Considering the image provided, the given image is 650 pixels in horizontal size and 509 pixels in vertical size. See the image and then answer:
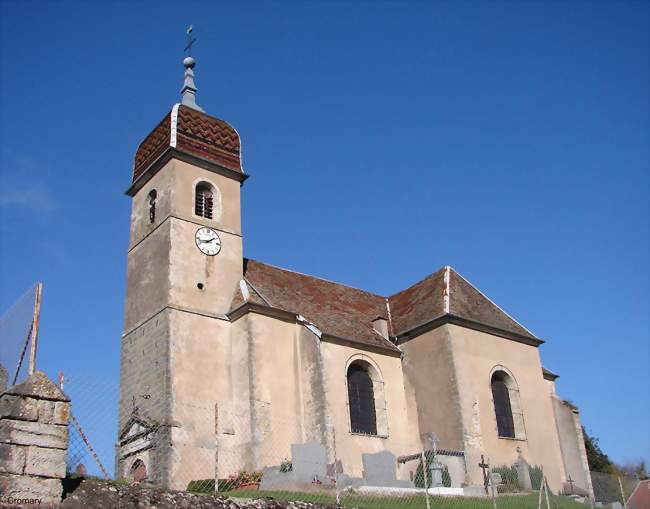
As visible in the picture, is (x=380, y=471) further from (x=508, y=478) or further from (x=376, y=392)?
(x=508, y=478)

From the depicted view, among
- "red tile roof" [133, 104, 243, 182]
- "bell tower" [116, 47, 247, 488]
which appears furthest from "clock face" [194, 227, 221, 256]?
"red tile roof" [133, 104, 243, 182]

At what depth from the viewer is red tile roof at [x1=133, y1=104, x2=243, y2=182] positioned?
84.2 ft

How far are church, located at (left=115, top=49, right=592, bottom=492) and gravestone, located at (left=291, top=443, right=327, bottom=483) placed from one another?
98.0 inches

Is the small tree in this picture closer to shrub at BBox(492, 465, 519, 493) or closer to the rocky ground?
shrub at BBox(492, 465, 519, 493)

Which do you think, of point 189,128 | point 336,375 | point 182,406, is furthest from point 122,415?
point 189,128

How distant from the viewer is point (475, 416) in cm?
2417

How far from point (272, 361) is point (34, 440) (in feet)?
48.2

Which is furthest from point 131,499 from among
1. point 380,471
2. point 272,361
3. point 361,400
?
point 361,400

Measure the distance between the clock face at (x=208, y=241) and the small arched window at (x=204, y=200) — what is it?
74cm

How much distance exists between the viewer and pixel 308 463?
18234 millimetres

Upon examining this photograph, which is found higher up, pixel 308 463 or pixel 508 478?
pixel 308 463

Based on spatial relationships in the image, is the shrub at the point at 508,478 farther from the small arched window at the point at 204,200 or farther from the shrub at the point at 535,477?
the small arched window at the point at 204,200

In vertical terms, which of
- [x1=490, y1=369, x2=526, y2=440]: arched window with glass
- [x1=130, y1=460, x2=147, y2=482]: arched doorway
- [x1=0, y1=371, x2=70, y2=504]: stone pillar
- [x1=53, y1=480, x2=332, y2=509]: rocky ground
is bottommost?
[x1=53, y1=480, x2=332, y2=509]: rocky ground

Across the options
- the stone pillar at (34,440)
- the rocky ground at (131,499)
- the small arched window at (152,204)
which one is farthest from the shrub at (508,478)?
the stone pillar at (34,440)
